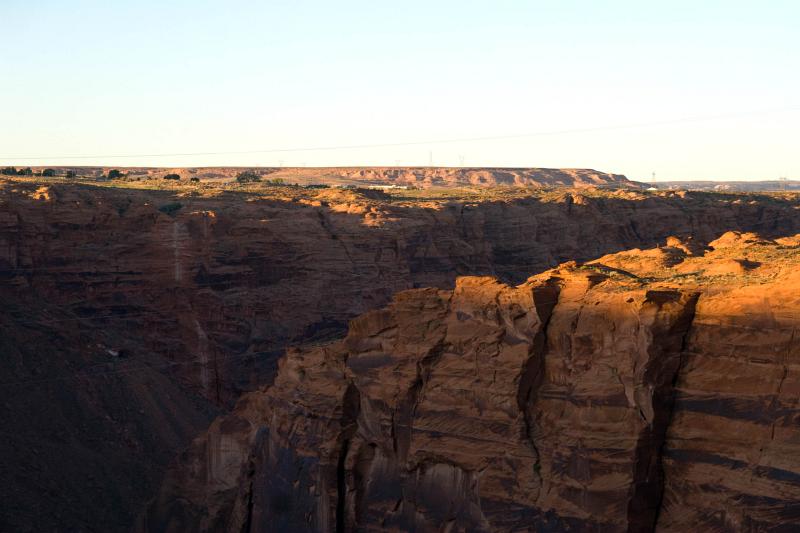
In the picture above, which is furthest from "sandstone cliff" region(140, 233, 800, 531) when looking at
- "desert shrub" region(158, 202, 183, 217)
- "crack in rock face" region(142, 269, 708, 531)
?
"desert shrub" region(158, 202, 183, 217)

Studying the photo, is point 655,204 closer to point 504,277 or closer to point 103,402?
point 504,277

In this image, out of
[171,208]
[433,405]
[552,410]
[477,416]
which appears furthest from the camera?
[171,208]

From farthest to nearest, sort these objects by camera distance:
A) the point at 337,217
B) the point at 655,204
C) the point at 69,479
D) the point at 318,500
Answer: the point at 655,204 → the point at 337,217 → the point at 69,479 → the point at 318,500

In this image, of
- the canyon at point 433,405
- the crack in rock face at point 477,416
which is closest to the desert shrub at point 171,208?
the canyon at point 433,405

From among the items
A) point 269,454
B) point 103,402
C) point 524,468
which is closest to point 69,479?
point 103,402

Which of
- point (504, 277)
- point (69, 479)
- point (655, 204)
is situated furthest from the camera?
point (655, 204)

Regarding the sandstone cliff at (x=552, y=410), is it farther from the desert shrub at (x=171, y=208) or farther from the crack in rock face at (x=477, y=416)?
the desert shrub at (x=171, y=208)

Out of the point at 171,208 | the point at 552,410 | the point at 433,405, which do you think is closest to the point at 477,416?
the point at 433,405

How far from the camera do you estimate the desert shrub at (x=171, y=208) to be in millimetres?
68319

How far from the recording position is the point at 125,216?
61656mm

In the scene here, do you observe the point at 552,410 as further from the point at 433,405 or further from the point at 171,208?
the point at 171,208

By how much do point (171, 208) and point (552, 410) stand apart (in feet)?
156

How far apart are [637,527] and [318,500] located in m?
9.02

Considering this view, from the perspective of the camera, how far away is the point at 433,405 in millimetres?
28703
